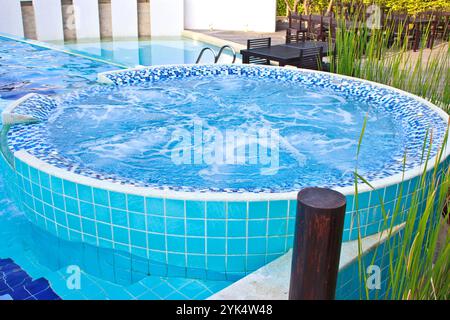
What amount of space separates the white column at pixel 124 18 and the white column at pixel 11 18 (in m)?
2.34

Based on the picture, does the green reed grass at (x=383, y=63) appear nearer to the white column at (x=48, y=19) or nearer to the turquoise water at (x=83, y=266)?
the turquoise water at (x=83, y=266)

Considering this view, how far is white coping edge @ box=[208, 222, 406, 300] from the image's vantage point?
103 inches

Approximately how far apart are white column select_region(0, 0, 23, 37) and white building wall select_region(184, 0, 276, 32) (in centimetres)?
438

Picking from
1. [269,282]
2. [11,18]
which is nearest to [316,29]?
[11,18]

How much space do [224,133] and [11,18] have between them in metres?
8.88

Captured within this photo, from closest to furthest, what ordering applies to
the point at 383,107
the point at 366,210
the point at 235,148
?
the point at 366,210
the point at 235,148
the point at 383,107

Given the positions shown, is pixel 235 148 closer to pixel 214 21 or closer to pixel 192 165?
pixel 192 165

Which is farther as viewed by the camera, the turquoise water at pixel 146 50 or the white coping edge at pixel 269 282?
the turquoise water at pixel 146 50

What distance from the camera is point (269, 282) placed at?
2.76 m

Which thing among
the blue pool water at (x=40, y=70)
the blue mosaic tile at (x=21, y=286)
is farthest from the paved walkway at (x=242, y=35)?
the blue mosaic tile at (x=21, y=286)

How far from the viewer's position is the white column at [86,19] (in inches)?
509
